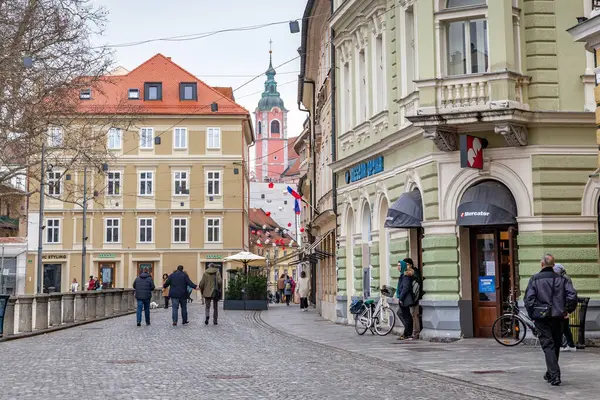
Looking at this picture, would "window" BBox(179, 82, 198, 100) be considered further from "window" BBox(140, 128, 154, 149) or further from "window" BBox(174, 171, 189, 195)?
"window" BBox(174, 171, 189, 195)

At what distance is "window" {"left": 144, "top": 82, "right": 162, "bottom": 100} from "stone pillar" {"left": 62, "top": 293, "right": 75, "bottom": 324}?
4394 cm

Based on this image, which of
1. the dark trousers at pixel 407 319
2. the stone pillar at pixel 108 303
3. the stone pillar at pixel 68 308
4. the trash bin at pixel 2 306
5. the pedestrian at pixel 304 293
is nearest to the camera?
the dark trousers at pixel 407 319

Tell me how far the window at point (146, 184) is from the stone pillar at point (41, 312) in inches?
1792

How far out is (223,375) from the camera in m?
14.6

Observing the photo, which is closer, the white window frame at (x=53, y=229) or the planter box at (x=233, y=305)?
the planter box at (x=233, y=305)

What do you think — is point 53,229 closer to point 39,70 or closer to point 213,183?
point 213,183

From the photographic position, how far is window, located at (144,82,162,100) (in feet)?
244

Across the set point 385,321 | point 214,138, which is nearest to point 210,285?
point 385,321

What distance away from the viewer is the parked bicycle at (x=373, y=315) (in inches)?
966

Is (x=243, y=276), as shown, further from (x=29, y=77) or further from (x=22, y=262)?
(x=22, y=262)

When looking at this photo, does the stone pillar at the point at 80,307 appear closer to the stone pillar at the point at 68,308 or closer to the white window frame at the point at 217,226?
the stone pillar at the point at 68,308

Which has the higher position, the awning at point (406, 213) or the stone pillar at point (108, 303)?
the awning at point (406, 213)

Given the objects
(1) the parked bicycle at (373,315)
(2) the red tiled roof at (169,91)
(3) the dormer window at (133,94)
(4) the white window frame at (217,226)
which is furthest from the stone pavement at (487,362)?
(3) the dormer window at (133,94)

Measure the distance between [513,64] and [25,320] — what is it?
46.7 feet
